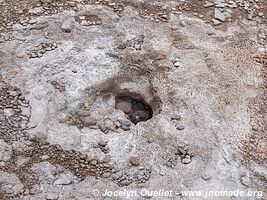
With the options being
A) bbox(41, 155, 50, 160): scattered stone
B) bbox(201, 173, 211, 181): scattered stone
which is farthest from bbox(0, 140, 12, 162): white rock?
bbox(201, 173, 211, 181): scattered stone

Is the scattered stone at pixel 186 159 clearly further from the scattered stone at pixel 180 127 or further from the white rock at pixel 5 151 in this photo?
the white rock at pixel 5 151

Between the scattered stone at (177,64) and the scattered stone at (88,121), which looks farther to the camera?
the scattered stone at (177,64)

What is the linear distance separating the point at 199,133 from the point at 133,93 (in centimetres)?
55

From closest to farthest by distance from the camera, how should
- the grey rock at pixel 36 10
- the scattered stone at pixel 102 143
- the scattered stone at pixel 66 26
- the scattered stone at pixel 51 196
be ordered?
the scattered stone at pixel 51 196 → the scattered stone at pixel 102 143 → the scattered stone at pixel 66 26 → the grey rock at pixel 36 10

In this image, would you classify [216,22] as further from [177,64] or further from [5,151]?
[5,151]

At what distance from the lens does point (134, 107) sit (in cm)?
303

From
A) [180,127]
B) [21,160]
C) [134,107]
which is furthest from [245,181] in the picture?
[21,160]

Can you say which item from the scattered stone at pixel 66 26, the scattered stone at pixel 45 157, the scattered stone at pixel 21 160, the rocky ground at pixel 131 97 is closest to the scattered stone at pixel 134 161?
the rocky ground at pixel 131 97

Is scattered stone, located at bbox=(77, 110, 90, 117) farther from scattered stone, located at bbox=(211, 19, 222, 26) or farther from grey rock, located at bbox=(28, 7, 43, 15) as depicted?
scattered stone, located at bbox=(211, 19, 222, 26)

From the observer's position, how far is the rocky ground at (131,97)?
254 centimetres

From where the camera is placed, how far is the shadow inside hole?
2.97 meters

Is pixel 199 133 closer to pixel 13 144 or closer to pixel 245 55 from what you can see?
pixel 245 55

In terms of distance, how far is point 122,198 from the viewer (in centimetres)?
243

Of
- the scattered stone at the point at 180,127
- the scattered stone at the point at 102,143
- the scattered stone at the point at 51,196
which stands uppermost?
the scattered stone at the point at 180,127
